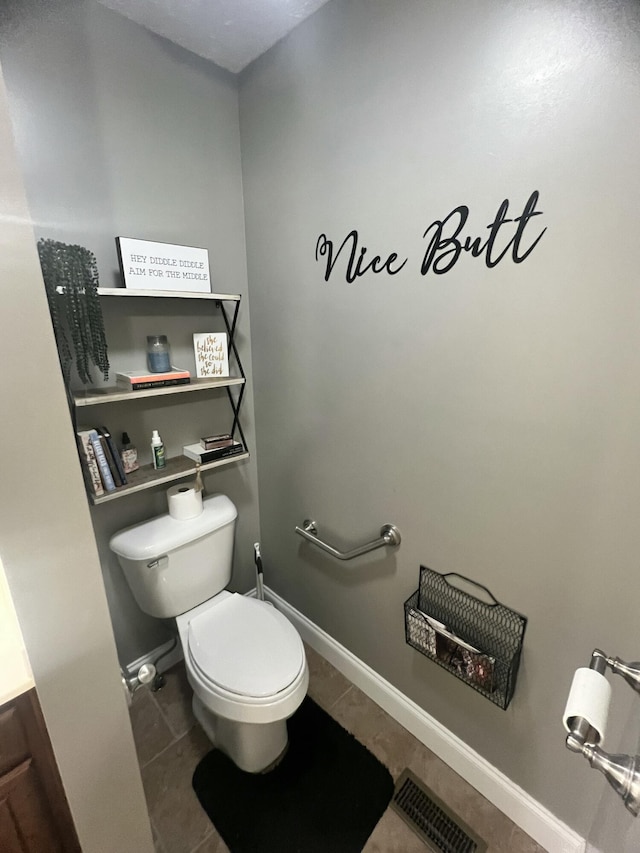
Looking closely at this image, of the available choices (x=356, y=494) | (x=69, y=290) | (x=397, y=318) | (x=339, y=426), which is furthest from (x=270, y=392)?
(x=69, y=290)

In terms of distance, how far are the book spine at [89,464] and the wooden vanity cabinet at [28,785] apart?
651 mm

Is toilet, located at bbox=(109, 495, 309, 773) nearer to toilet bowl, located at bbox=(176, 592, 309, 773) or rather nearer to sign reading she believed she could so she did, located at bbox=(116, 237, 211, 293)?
toilet bowl, located at bbox=(176, 592, 309, 773)

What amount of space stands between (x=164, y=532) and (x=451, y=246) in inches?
52.3

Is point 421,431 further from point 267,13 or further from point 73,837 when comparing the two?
point 267,13

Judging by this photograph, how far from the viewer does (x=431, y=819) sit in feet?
3.99

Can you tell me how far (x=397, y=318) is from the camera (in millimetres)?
1180

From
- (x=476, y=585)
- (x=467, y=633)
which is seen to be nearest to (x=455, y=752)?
(x=467, y=633)

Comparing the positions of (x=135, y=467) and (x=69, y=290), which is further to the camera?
(x=135, y=467)

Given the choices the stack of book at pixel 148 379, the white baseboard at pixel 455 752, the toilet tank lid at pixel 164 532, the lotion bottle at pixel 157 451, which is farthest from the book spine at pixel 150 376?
the white baseboard at pixel 455 752

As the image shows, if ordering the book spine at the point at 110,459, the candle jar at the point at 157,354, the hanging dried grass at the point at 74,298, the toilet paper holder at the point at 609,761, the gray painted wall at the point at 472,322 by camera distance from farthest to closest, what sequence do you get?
the candle jar at the point at 157,354
the book spine at the point at 110,459
the hanging dried grass at the point at 74,298
the gray painted wall at the point at 472,322
the toilet paper holder at the point at 609,761

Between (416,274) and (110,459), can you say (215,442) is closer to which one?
(110,459)

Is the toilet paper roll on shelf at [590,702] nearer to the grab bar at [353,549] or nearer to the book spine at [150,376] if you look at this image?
the grab bar at [353,549]

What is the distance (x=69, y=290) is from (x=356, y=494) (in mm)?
1122

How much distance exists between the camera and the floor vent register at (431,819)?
116 cm
